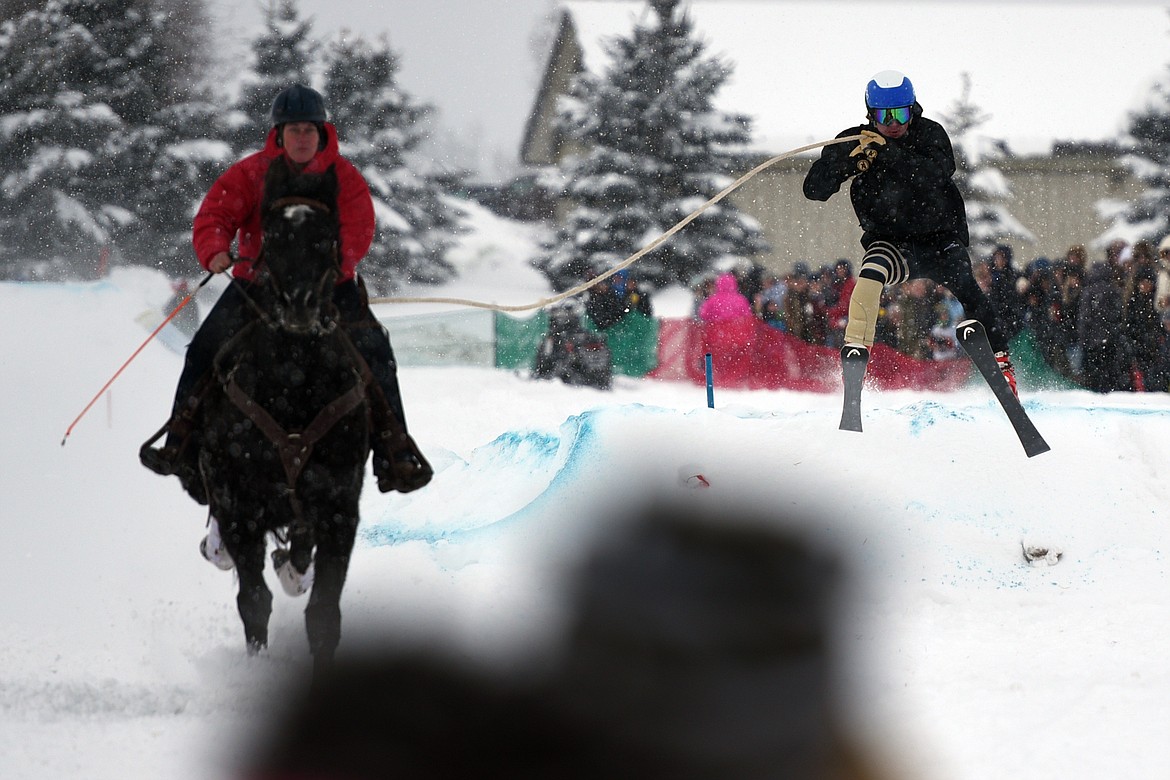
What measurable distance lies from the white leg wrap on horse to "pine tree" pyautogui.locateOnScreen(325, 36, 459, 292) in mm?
20043

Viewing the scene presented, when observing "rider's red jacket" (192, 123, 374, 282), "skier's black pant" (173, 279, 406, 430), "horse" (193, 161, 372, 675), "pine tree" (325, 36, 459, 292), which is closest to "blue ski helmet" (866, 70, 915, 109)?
"rider's red jacket" (192, 123, 374, 282)

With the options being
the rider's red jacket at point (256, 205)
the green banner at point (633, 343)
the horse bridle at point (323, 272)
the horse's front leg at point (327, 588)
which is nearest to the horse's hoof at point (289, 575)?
the horse's front leg at point (327, 588)

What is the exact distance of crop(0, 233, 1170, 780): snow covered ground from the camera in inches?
181

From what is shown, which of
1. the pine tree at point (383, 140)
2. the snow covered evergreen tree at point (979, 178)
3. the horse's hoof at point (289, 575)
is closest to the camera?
the horse's hoof at point (289, 575)

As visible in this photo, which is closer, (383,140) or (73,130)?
(73,130)

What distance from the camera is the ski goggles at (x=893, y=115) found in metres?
7.00

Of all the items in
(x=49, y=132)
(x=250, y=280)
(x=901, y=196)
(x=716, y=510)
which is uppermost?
(x=49, y=132)

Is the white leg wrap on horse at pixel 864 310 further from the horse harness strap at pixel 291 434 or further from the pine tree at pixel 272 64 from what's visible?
the pine tree at pixel 272 64

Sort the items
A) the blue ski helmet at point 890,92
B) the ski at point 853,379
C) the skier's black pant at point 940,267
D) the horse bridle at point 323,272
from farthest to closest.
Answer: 1. the ski at point 853,379
2. the skier's black pant at point 940,267
3. the blue ski helmet at point 890,92
4. the horse bridle at point 323,272

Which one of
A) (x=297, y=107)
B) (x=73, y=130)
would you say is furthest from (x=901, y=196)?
(x=73, y=130)

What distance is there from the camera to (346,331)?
217 inches

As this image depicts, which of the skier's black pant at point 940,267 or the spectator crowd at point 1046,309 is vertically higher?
the skier's black pant at point 940,267

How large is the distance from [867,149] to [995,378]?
1.61 metres

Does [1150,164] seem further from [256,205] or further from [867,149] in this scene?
[256,205]
